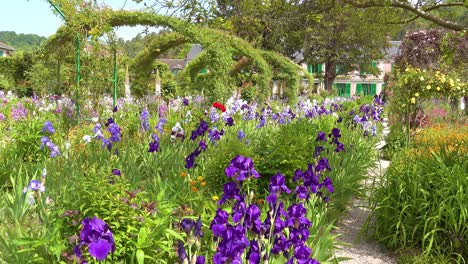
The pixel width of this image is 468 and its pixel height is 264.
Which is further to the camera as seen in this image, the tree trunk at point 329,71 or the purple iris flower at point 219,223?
the tree trunk at point 329,71

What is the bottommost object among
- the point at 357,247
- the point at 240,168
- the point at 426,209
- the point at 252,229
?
the point at 357,247

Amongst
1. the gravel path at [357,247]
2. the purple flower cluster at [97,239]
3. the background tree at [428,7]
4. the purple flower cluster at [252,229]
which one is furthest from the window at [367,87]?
the purple flower cluster at [97,239]

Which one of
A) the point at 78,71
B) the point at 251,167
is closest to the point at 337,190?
the point at 251,167

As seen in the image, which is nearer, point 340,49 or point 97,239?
point 97,239

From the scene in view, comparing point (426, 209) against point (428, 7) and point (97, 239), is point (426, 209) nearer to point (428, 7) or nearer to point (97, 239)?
point (428, 7)

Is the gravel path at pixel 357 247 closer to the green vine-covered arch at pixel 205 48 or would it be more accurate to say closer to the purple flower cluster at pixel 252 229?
the purple flower cluster at pixel 252 229

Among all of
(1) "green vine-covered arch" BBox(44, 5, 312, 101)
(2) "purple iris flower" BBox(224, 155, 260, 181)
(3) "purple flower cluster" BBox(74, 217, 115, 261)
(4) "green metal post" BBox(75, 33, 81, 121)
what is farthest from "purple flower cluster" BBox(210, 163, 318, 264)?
(4) "green metal post" BBox(75, 33, 81, 121)

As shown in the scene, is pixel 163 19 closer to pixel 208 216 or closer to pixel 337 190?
pixel 337 190

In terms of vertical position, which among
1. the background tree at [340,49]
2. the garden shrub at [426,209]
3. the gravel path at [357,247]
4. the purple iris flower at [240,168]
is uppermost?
the background tree at [340,49]

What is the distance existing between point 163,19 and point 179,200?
6960mm

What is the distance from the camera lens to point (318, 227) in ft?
10.0

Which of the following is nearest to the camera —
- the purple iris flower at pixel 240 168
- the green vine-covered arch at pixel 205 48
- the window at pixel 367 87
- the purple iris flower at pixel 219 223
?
the purple iris flower at pixel 219 223

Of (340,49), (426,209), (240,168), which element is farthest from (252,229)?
(340,49)

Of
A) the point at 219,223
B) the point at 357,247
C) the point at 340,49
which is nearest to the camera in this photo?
the point at 219,223
